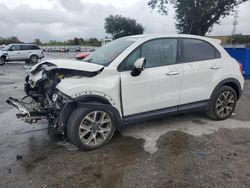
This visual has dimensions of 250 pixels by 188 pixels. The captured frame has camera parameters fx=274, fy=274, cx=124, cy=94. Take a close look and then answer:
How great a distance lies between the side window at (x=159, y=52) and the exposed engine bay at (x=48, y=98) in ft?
3.03

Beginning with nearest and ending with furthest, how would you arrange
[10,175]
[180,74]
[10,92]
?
[10,175] → [180,74] → [10,92]

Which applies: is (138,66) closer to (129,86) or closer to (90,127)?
(129,86)

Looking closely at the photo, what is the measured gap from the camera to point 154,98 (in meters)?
4.70

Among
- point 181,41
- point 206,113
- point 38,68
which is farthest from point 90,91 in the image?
point 206,113

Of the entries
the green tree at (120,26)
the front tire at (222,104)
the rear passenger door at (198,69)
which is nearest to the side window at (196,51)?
the rear passenger door at (198,69)

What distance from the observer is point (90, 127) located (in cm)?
423

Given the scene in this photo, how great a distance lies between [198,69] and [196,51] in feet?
1.21

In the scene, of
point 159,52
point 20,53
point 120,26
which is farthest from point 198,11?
point 120,26

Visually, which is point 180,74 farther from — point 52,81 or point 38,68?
point 38,68

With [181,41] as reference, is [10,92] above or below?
below

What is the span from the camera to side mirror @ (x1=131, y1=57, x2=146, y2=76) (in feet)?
13.9

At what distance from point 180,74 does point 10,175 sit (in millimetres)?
3144

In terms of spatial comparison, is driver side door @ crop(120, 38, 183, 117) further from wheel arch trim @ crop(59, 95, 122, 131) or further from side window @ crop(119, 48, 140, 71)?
wheel arch trim @ crop(59, 95, 122, 131)

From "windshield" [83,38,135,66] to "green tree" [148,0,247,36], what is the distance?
1847cm
